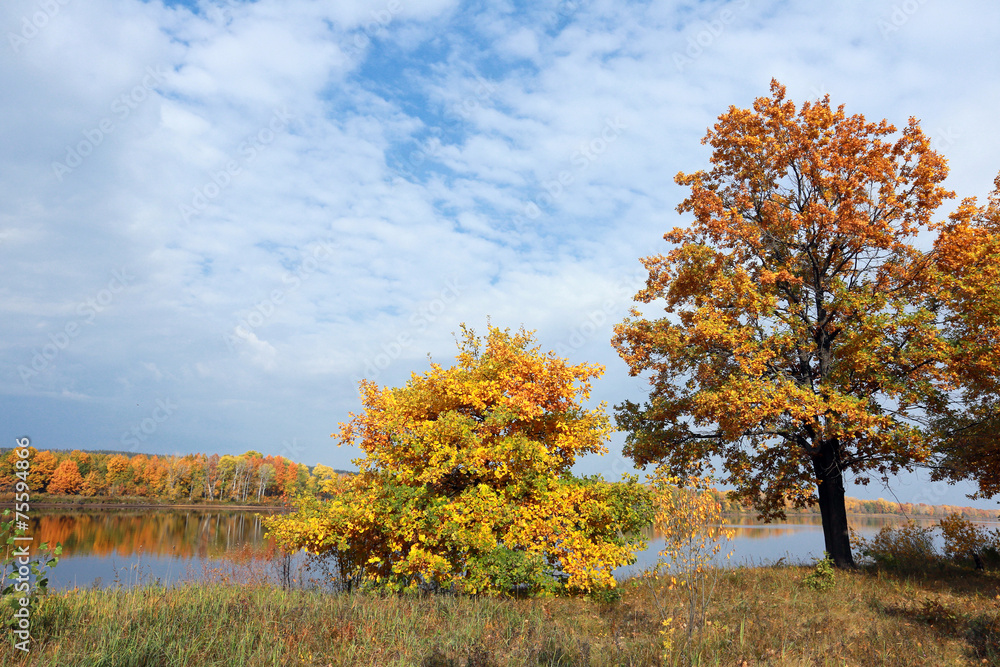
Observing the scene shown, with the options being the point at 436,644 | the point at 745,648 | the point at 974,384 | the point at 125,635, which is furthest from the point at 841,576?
the point at 125,635

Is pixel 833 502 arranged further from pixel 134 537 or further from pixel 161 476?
pixel 161 476

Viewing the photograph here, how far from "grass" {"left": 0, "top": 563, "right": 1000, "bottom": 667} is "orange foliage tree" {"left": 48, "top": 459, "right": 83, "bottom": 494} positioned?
331ft

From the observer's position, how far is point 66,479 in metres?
85.1

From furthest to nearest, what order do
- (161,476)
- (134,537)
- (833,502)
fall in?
(161,476), (134,537), (833,502)

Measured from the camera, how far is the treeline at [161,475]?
84750mm

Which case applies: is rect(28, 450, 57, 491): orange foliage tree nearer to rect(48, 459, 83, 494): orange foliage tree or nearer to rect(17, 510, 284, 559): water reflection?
rect(48, 459, 83, 494): orange foliage tree

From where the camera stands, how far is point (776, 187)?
54.4ft

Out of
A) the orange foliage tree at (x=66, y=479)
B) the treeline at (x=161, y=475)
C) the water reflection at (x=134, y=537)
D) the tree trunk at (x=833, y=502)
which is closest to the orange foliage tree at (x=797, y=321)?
the tree trunk at (x=833, y=502)

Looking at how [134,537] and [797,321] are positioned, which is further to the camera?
[134,537]

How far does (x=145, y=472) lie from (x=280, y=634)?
111 m

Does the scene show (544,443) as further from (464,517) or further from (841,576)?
(841,576)

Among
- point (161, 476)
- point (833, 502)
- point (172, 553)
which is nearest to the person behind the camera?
point (172, 553)

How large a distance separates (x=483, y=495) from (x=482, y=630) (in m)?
3.06

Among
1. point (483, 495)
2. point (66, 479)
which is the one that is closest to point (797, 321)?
point (483, 495)
